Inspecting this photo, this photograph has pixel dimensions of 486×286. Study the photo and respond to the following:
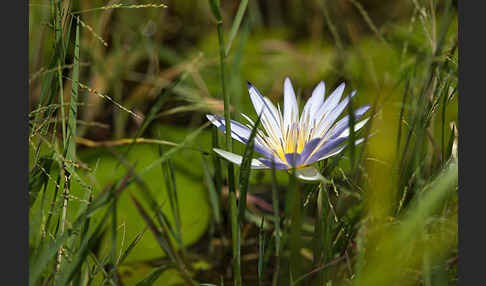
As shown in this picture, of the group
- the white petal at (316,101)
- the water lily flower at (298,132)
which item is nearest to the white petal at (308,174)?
Answer: the water lily flower at (298,132)

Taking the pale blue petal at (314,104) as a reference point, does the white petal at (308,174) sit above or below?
below

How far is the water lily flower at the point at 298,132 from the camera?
632mm

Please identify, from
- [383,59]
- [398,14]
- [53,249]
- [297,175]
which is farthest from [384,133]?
[398,14]

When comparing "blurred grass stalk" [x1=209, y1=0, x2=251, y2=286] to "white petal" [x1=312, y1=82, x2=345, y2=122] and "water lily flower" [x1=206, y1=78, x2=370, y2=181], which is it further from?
"white petal" [x1=312, y1=82, x2=345, y2=122]

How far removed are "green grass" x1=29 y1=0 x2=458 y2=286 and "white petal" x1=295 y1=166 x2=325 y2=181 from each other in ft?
0.07

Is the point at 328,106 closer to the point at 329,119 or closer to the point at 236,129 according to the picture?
the point at 329,119

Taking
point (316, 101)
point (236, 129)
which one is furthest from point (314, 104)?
point (236, 129)

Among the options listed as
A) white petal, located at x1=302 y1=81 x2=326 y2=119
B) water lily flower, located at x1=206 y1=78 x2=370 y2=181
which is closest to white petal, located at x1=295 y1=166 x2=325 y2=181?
water lily flower, located at x1=206 y1=78 x2=370 y2=181

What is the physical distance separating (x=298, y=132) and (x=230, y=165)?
11 cm

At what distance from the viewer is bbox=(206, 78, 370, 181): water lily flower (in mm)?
632

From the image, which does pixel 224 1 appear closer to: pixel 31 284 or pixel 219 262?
pixel 219 262

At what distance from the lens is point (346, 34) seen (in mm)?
1770

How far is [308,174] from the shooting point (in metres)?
0.63

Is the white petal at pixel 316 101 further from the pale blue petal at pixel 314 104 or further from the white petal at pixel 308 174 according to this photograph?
the white petal at pixel 308 174
